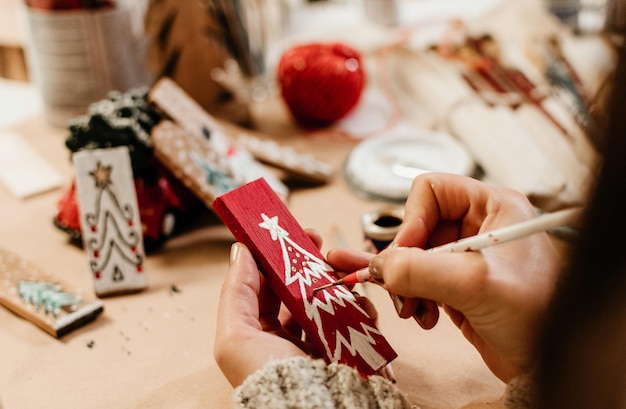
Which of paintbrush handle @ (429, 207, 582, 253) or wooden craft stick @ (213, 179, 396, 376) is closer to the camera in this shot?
paintbrush handle @ (429, 207, 582, 253)

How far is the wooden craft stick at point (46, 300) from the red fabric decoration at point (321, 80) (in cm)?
70

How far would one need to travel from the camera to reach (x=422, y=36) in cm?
185

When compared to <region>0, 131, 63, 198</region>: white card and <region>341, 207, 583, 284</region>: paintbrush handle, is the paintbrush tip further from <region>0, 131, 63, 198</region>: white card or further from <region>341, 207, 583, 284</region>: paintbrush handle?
<region>0, 131, 63, 198</region>: white card

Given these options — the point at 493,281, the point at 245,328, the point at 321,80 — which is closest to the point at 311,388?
the point at 245,328

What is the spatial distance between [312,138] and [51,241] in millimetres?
620

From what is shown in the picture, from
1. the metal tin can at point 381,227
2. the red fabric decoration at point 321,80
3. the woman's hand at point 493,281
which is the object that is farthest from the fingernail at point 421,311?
the red fabric decoration at point 321,80

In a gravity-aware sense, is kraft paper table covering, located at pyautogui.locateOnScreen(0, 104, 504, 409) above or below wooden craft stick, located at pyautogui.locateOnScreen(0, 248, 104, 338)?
below

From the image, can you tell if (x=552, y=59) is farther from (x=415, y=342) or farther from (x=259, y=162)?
(x=415, y=342)

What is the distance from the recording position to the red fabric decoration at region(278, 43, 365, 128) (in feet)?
4.78

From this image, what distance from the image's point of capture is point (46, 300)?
0.94 metres

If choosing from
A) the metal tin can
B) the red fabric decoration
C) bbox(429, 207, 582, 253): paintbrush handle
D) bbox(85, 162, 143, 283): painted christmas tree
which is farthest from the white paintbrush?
the red fabric decoration

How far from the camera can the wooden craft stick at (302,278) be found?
2.45ft

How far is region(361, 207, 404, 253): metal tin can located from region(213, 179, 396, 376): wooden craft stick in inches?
7.7

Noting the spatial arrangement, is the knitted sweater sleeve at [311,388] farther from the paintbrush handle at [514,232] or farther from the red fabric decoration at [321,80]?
the red fabric decoration at [321,80]
